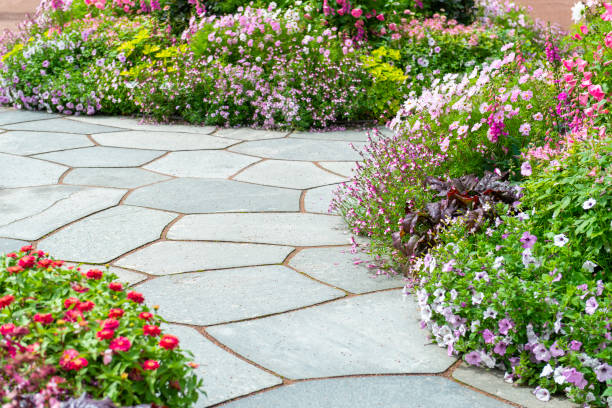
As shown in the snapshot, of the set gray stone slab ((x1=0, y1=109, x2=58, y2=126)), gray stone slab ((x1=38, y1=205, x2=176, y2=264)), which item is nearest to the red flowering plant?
gray stone slab ((x1=38, y1=205, x2=176, y2=264))

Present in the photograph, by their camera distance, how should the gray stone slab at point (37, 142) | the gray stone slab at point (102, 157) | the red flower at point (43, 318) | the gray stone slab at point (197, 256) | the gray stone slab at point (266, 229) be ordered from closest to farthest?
1. the red flower at point (43, 318)
2. the gray stone slab at point (197, 256)
3. the gray stone slab at point (266, 229)
4. the gray stone slab at point (102, 157)
5. the gray stone slab at point (37, 142)

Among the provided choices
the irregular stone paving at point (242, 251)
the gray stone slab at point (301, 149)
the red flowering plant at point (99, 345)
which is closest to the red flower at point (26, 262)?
the red flowering plant at point (99, 345)

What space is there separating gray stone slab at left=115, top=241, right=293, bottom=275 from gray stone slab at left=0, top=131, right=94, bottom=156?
7.88 ft

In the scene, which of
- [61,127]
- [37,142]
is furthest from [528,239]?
[61,127]

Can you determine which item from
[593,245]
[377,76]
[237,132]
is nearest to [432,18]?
[377,76]

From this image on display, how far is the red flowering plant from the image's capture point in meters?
1.64

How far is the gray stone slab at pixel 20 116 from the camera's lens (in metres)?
6.84

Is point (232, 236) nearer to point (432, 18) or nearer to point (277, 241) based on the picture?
point (277, 241)

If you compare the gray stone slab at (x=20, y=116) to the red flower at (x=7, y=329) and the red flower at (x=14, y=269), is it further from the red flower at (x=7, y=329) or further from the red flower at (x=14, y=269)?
the red flower at (x=7, y=329)

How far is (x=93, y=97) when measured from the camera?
7004mm

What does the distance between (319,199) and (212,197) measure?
67cm

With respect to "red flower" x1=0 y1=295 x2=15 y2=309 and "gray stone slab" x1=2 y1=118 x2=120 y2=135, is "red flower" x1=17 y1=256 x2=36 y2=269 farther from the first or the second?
"gray stone slab" x1=2 y1=118 x2=120 y2=135

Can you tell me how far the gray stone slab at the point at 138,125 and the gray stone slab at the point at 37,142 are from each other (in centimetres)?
53

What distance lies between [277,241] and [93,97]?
3842 mm
